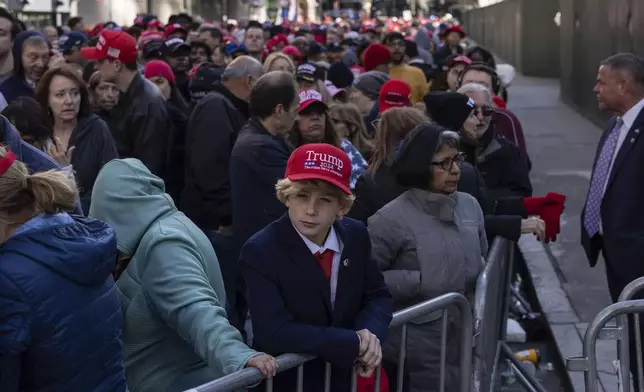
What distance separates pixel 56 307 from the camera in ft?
10.9

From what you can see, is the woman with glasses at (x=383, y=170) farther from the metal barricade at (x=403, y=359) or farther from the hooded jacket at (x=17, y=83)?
the hooded jacket at (x=17, y=83)

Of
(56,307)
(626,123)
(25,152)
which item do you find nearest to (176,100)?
(626,123)

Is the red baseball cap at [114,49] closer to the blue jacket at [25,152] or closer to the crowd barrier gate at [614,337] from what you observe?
the blue jacket at [25,152]

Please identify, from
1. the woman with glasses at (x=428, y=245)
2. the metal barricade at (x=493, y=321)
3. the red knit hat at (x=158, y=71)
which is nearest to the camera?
Answer: the woman with glasses at (x=428, y=245)

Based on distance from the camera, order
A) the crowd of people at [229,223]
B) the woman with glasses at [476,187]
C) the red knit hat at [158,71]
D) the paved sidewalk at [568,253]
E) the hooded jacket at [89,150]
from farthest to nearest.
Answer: the red knit hat at [158,71] → the paved sidewalk at [568,253] → the hooded jacket at [89,150] → the woman with glasses at [476,187] → the crowd of people at [229,223]

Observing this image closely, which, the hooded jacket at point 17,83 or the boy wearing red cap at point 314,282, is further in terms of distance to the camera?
the hooded jacket at point 17,83

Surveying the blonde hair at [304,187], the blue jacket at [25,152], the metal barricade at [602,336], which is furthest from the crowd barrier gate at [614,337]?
the blue jacket at [25,152]

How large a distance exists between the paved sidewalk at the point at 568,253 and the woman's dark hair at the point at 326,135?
7.08 ft

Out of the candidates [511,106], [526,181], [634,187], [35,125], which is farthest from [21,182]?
[511,106]

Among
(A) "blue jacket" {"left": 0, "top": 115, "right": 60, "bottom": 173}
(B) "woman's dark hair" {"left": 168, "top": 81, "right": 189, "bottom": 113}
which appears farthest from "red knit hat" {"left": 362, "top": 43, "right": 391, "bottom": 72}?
(A) "blue jacket" {"left": 0, "top": 115, "right": 60, "bottom": 173}

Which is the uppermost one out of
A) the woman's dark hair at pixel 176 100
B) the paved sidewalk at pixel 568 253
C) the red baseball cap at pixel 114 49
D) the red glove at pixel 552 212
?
the red baseball cap at pixel 114 49

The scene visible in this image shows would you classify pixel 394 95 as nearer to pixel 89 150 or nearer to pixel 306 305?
pixel 89 150

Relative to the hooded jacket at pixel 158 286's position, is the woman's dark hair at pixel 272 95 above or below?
above

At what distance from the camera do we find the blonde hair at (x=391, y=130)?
6348 millimetres
